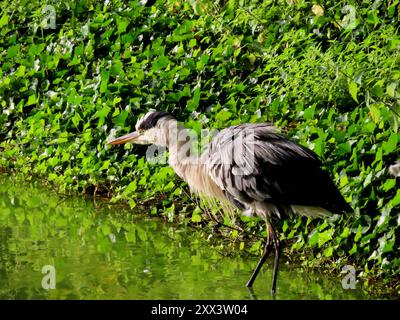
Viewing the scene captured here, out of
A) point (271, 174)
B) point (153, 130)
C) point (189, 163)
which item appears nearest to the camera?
point (271, 174)

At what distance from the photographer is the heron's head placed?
751 centimetres

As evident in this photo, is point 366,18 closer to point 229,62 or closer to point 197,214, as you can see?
point 229,62

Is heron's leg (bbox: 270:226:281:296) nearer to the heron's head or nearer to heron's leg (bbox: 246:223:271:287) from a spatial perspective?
heron's leg (bbox: 246:223:271:287)

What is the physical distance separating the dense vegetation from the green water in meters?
0.20

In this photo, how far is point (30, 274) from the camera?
6.57m

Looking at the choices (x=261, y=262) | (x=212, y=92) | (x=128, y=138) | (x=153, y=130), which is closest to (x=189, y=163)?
(x=153, y=130)

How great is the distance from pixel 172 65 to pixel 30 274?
10.6ft

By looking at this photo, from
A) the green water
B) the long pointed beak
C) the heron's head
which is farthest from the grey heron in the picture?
the long pointed beak

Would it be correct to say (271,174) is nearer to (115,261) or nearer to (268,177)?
(268,177)

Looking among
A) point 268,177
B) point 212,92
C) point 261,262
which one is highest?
point 212,92

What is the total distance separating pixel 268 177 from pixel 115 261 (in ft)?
4.62

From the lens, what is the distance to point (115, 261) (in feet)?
22.9

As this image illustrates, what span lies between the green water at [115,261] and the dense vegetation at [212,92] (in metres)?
0.20
